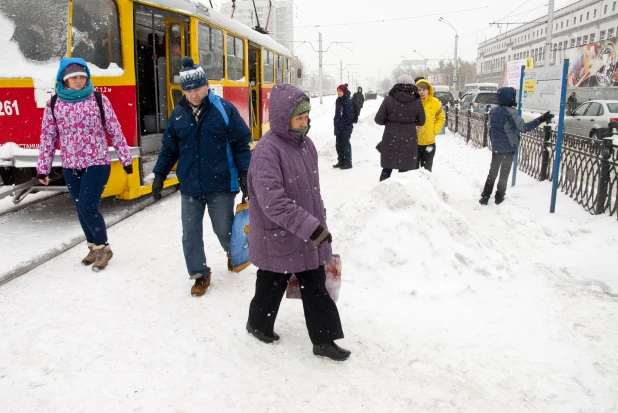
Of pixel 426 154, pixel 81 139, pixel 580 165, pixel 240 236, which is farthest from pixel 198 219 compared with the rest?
pixel 580 165

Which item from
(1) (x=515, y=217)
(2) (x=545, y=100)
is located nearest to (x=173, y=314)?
(1) (x=515, y=217)

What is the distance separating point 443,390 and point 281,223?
4.50ft

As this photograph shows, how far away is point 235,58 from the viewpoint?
389 inches

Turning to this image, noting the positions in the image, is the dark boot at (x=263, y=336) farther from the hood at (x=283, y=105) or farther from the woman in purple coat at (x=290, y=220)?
the hood at (x=283, y=105)

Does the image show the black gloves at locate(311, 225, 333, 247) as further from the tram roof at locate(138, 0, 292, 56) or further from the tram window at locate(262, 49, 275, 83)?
the tram window at locate(262, 49, 275, 83)

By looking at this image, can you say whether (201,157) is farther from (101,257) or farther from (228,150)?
(101,257)

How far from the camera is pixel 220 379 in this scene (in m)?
2.95

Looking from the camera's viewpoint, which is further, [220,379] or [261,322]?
[261,322]

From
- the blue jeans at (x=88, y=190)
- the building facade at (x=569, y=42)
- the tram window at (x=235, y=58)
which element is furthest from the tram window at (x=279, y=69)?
the building facade at (x=569, y=42)

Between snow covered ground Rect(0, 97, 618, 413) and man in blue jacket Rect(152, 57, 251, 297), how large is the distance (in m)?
0.59

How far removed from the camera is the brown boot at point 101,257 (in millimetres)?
4676

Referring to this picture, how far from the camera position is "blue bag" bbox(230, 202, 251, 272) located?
406 cm

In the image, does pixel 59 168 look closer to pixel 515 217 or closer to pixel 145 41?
pixel 145 41

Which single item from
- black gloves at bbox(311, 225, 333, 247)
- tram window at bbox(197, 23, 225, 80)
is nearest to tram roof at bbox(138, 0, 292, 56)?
tram window at bbox(197, 23, 225, 80)
